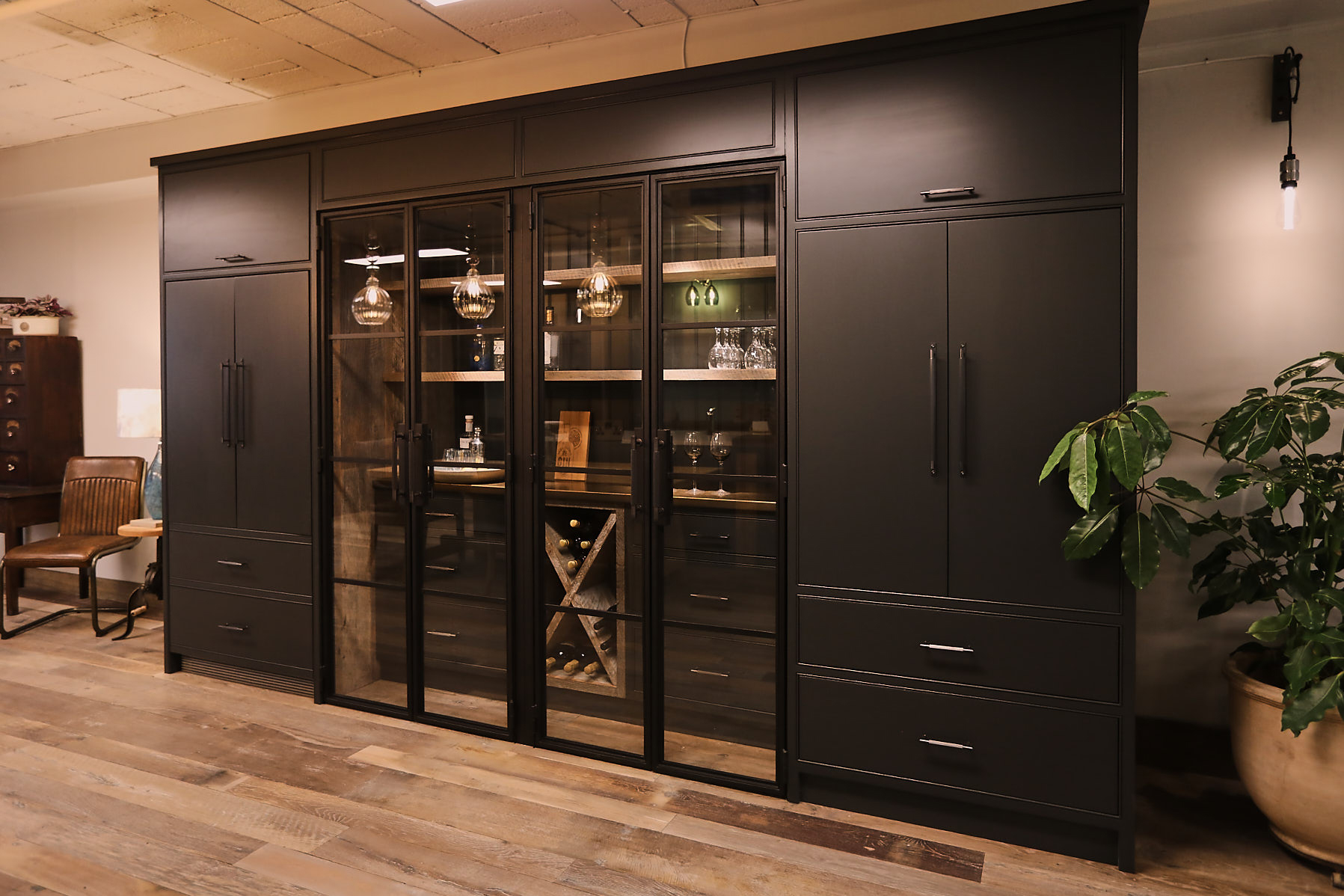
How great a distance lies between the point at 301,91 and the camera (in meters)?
4.12

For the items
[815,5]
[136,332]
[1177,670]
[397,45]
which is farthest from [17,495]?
[1177,670]

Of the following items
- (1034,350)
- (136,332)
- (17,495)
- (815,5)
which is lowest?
(17,495)

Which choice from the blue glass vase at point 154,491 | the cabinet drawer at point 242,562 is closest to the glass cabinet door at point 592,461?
the cabinet drawer at point 242,562

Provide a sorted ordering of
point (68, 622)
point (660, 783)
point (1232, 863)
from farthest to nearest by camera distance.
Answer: point (68, 622), point (660, 783), point (1232, 863)

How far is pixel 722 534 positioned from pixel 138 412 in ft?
11.5

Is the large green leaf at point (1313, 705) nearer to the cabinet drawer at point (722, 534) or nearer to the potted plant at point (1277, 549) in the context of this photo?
the potted plant at point (1277, 549)

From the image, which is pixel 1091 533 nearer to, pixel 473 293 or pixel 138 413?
pixel 473 293

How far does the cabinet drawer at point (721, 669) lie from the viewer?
2742 millimetres

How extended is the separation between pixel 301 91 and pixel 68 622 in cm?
334

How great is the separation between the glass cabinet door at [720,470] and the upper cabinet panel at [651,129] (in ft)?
0.41

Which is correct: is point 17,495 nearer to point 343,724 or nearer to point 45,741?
point 45,741

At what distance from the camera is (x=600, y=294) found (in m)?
2.96

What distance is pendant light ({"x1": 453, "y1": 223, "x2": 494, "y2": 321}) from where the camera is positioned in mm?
3162

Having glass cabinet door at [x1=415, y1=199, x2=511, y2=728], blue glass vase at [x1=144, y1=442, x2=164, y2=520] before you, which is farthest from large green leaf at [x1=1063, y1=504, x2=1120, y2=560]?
blue glass vase at [x1=144, y1=442, x2=164, y2=520]
